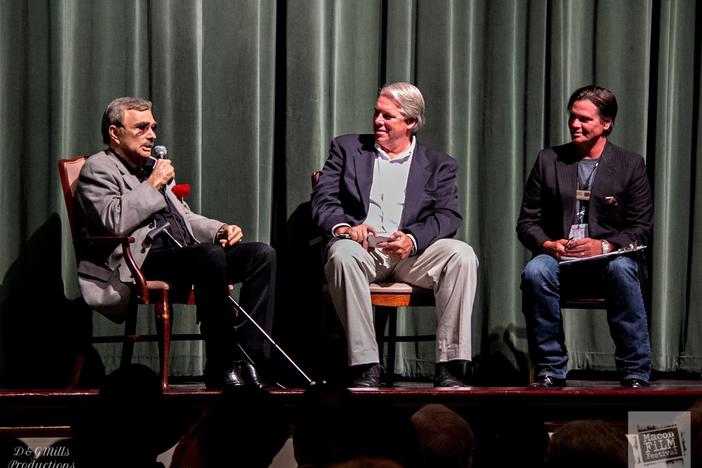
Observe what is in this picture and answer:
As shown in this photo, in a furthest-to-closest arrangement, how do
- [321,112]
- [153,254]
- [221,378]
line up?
[321,112], [153,254], [221,378]

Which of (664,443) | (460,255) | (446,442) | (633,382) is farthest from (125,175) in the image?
(446,442)

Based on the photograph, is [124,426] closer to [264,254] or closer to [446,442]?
[446,442]

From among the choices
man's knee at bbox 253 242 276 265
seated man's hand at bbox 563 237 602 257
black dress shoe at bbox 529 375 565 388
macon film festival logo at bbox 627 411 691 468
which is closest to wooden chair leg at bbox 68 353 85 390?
man's knee at bbox 253 242 276 265

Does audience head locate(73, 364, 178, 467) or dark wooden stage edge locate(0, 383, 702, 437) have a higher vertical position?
audience head locate(73, 364, 178, 467)

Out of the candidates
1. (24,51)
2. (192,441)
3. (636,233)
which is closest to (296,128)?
(24,51)

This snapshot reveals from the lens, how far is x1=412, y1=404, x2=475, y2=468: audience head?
1.64 m

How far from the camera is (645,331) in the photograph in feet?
12.2

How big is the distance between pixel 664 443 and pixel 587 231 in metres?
1.68

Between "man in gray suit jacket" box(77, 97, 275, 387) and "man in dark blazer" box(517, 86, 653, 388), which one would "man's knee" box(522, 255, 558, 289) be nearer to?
"man in dark blazer" box(517, 86, 653, 388)

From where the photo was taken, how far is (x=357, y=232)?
3.71 meters

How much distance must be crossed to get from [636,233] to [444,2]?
1441mm

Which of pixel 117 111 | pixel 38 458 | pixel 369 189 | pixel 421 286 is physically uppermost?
pixel 117 111

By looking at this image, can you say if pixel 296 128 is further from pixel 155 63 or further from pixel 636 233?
pixel 636 233

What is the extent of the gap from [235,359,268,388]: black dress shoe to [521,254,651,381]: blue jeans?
1.09 m
